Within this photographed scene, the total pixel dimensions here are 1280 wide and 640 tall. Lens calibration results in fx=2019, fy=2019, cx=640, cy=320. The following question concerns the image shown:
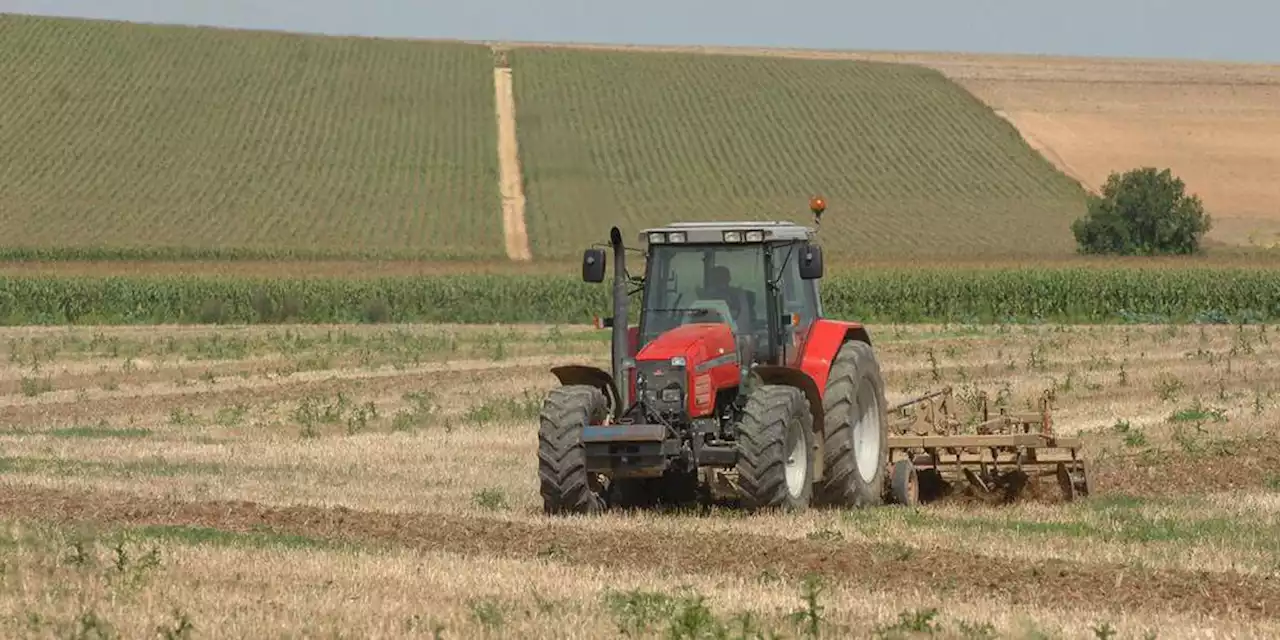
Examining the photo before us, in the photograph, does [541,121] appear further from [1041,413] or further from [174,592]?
[174,592]

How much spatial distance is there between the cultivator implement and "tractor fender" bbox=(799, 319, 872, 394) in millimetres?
938

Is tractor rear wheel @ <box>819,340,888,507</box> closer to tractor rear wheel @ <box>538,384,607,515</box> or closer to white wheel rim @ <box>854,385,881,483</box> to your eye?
white wheel rim @ <box>854,385,881,483</box>

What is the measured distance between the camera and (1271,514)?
46.6ft

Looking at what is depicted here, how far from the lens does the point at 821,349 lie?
14.8 metres

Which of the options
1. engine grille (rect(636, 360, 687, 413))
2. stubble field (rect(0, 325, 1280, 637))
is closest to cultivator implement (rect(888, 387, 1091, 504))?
stubble field (rect(0, 325, 1280, 637))

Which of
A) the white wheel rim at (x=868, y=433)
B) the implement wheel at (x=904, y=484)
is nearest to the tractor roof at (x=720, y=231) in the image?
the white wheel rim at (x=868, y=433)

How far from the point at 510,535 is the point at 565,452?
1.17m

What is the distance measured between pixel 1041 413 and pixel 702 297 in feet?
10.6

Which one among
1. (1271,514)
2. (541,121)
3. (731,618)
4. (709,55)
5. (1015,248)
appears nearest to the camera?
(731,618)

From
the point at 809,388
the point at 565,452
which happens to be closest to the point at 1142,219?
the point at 809,388

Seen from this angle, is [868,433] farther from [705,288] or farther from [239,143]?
[239,143]

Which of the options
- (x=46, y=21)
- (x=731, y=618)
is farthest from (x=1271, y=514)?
(x=46, y=21)

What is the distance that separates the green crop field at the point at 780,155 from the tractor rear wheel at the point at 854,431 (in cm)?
4126

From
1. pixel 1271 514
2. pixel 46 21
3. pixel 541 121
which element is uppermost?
pixel 46 21
